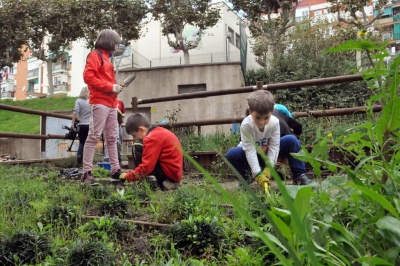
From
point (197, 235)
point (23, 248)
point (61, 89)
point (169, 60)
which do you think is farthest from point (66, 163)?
point (61, 89)

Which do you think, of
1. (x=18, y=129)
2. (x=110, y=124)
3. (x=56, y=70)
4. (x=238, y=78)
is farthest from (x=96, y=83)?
(x=56, y=70)

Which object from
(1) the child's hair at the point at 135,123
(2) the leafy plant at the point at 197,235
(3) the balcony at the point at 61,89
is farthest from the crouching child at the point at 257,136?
(3) the balcony at the point at 61,89

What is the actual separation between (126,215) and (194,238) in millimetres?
726

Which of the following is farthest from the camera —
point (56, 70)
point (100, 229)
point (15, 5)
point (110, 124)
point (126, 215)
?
point (56, 70)

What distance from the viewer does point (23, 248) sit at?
5.74 ft

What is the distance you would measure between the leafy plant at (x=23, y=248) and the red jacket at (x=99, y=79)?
243 cm

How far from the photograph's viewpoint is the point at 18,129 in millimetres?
22109

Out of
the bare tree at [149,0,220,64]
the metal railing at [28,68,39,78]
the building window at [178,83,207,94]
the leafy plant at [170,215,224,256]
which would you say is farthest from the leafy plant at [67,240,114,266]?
the metal railing at [28,68,39,78]

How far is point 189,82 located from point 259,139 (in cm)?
1311

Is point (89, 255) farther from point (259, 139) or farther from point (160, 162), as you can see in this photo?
point (160, 162)

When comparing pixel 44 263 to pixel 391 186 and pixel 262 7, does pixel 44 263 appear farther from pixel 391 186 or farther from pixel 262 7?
pixel 262 7

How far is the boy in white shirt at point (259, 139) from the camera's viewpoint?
326cm

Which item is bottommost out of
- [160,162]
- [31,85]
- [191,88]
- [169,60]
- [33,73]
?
[160,162]

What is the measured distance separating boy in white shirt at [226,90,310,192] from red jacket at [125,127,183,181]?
0.57 metres
